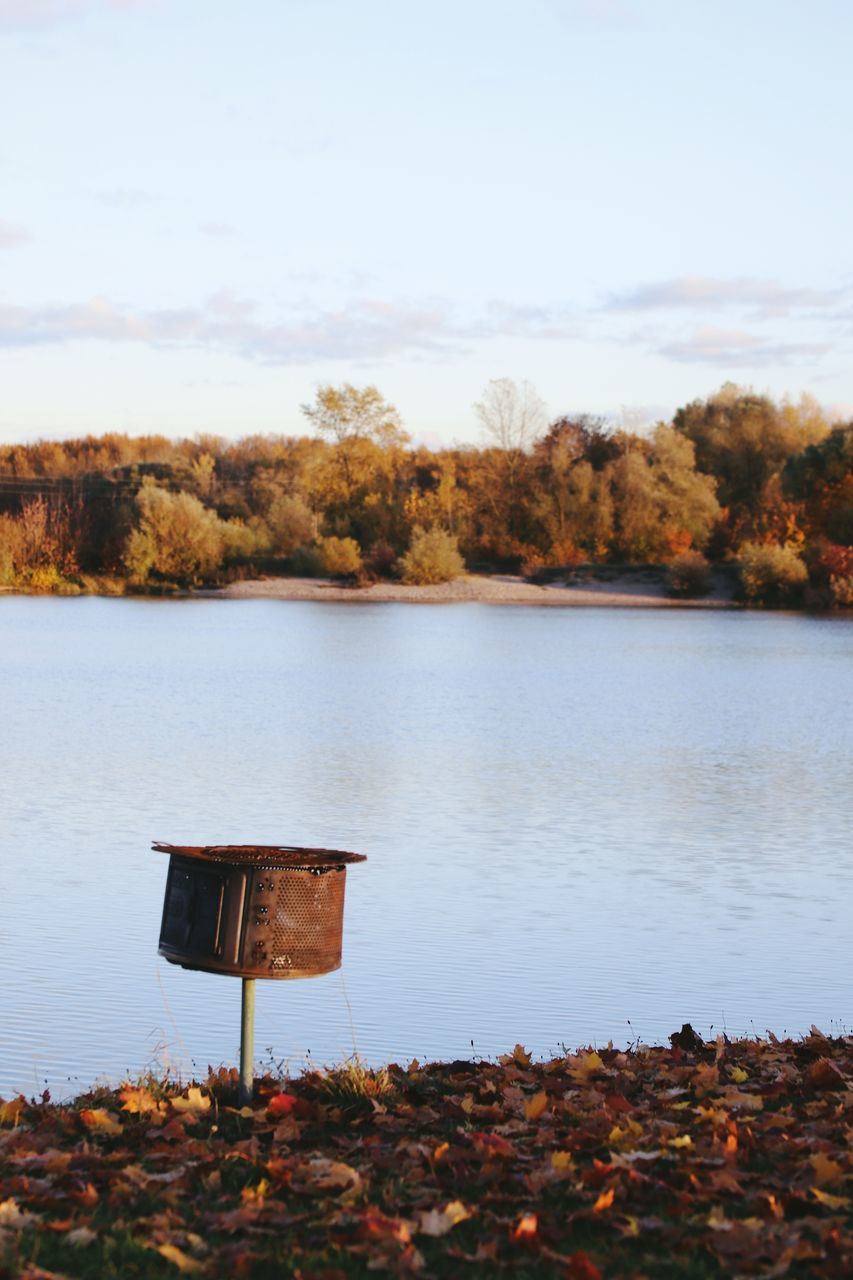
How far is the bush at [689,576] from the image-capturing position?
5397cm

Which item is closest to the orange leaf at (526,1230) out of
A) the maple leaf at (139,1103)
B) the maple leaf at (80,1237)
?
the maple leaf at (80,1237)

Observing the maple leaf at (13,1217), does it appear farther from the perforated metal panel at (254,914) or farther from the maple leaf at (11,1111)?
the perforated metal panel at (254,914)

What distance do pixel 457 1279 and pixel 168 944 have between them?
192 centimetres

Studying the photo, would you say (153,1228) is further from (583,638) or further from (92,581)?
(92,581)

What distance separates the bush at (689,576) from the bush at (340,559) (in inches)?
426

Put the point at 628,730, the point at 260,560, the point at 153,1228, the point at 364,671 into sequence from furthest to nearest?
the point at 260,560 → the point at 364,671 → the point at 628,730 → the point at 153,1228

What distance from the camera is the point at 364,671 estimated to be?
26266mm

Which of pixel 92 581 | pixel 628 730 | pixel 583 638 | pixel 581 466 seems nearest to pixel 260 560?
pixel 92 581

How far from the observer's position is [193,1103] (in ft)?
15.9

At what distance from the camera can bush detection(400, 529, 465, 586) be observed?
2165 inches

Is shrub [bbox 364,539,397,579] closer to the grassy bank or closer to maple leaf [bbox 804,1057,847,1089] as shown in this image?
the grassy bank

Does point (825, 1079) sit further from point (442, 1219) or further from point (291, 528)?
point (291, 528)

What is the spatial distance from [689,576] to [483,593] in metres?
7.00

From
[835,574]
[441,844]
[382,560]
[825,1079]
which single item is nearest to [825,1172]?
[825,1079]
